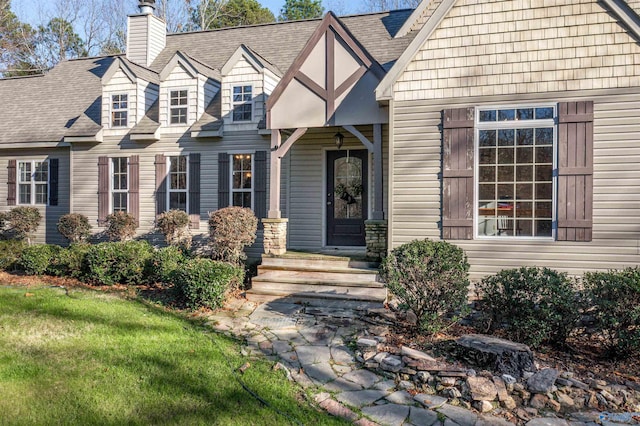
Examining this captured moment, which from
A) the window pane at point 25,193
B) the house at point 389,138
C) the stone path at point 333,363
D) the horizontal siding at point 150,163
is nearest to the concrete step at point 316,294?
the stone path at point 333,363

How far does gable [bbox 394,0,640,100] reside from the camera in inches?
255

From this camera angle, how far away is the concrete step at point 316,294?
6.75 meters

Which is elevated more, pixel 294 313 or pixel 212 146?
pixel 212 146

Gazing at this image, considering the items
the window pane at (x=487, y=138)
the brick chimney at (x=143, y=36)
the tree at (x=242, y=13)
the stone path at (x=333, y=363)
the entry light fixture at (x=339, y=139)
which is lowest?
the stone path at (x=333, y=363)

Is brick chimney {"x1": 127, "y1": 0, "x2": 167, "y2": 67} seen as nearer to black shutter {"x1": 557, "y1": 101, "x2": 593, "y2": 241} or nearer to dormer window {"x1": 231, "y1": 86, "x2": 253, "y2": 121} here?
dormer window {"x1": 231, "y1": 86, "x2": 253, "y2": 121}

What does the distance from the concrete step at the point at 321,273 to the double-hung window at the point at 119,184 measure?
16.4 feet

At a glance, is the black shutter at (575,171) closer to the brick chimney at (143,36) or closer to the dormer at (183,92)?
the dormer at (183,92)

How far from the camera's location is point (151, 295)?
7.23 meters

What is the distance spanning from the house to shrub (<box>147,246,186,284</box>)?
5.50 feet

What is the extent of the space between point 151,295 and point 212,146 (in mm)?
4287

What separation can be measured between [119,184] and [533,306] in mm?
9858

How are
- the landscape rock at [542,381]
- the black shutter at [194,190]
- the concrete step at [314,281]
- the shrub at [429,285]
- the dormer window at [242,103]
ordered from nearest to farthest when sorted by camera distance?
the landscape rock at [542,381] → the shrub at [429,285] → the concrete step at [314,281] → the dormer window at [242,103] → the black shutter at [194,190]

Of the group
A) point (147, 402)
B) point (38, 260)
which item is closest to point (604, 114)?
point (147, 402)

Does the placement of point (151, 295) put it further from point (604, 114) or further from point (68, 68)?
point (68, 68)
